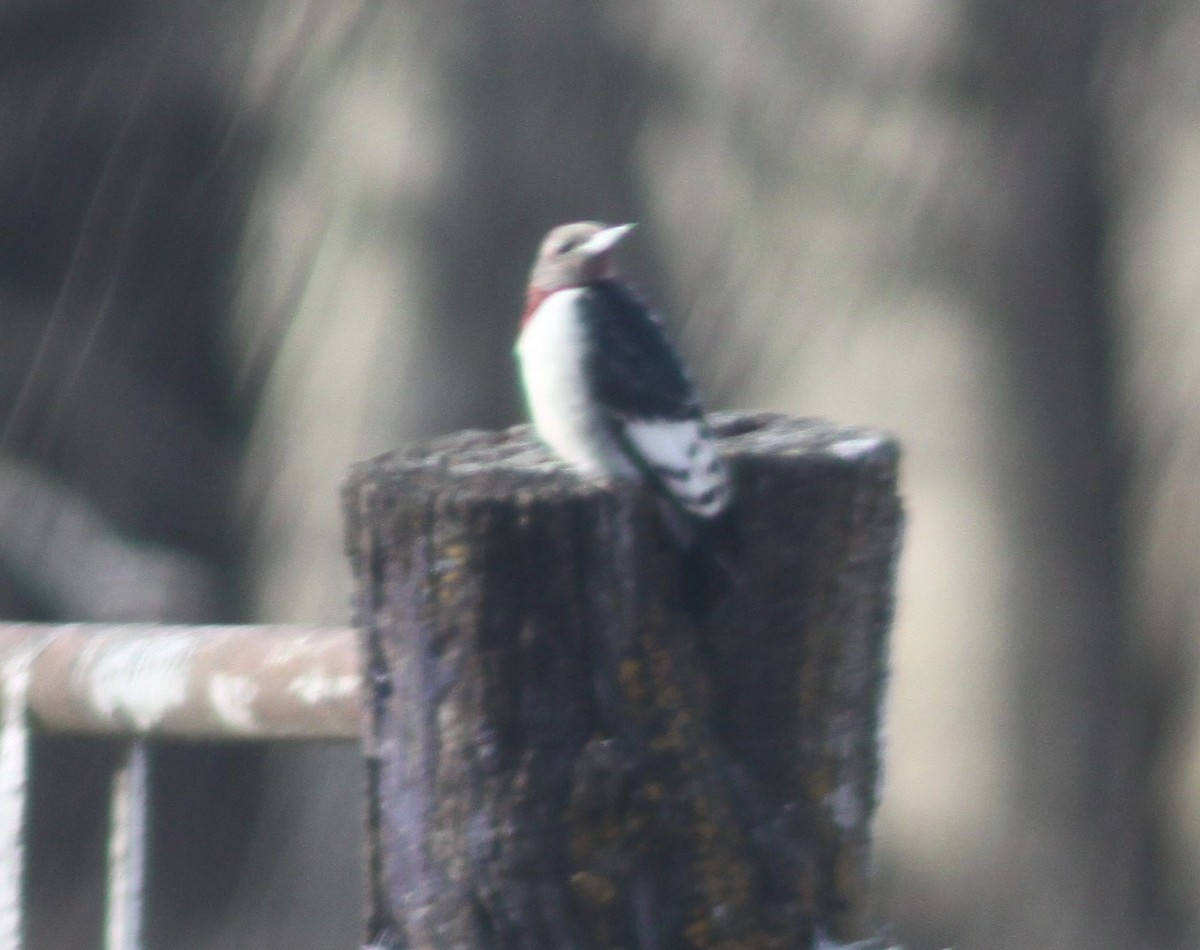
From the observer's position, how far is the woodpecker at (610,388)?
48.9 inches

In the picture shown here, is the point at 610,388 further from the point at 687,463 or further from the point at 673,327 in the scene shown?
the point at 673,327

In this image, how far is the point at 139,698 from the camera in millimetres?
1507

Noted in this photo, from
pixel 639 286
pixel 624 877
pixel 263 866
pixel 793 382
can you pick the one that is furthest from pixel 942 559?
pixel 624 877

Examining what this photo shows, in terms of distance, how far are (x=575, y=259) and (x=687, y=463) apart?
3.07 feet

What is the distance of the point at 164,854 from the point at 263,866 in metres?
0.21

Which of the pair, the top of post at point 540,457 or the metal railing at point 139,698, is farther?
the metal railing at point 139,698

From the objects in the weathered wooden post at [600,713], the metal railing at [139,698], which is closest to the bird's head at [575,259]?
the metal railing at [139,698]

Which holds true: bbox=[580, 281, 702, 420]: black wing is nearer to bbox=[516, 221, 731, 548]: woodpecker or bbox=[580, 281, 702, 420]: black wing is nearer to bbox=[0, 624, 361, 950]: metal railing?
bbox=[516, 221, 731, 548]: woodpecker

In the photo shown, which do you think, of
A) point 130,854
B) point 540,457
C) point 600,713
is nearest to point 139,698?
point 130,854

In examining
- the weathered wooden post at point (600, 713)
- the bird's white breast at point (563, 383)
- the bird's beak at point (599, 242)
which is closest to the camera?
the weathered wooden post at point (600, 713)

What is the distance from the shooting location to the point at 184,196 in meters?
3.29

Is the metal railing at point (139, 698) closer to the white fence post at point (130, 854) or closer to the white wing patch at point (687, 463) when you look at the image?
the white fence post at point (130, 854)

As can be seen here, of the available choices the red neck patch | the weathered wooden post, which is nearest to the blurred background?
the red neck patch

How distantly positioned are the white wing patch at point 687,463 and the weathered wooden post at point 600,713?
2 cm
